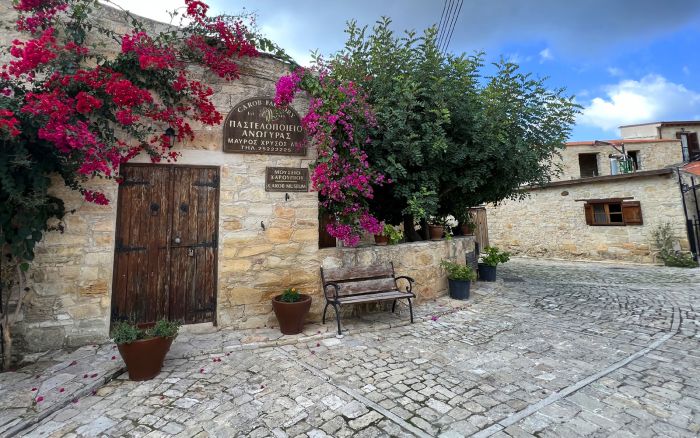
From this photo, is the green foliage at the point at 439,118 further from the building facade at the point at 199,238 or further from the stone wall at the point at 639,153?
the stone wall at the point at 639,153

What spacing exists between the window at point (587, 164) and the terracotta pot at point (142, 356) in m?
21.9

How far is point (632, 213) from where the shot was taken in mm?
10820

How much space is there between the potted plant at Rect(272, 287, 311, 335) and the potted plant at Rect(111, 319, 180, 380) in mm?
1340

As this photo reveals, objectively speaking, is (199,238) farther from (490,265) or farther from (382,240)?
(490,265)

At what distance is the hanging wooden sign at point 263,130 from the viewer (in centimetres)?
443

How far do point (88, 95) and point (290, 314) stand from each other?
329 centimetres

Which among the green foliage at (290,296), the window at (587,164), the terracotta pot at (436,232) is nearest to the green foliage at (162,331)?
the green foliage at (290,296)

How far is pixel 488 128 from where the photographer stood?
5762 millimetres

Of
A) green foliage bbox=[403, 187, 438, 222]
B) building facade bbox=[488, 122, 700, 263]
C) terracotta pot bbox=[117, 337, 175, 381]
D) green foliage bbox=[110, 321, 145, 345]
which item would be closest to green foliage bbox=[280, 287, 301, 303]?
terracotta pot bbox=[117, 337, 175, 381]

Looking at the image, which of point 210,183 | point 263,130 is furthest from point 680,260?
point 210,183

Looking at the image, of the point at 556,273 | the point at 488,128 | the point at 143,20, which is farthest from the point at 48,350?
the point at 556,273

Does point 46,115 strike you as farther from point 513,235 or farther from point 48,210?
point 513,235

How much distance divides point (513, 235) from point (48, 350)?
577 inches

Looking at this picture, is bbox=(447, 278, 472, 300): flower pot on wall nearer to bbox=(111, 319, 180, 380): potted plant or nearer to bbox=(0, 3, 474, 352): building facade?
bbox=(0, 3, 474, 352): building facade
